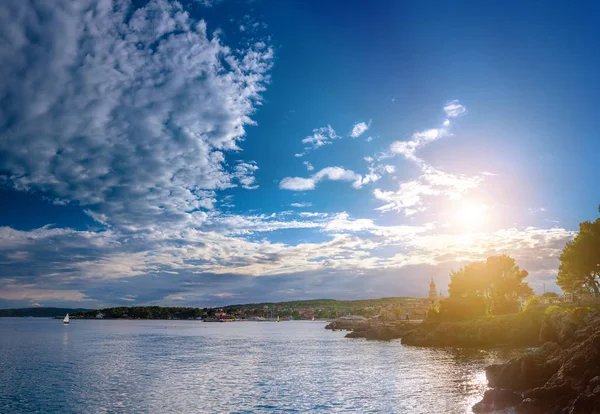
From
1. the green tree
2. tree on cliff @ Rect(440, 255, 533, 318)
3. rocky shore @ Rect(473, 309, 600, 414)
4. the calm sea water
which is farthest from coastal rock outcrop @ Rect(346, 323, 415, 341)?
rocky shore @ Rect(473, 309, 600, 414)

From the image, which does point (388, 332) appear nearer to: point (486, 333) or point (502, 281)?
point (502, 281)

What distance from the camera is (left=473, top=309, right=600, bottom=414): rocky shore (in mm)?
29006

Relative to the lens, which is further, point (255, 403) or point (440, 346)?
point (440, 346)

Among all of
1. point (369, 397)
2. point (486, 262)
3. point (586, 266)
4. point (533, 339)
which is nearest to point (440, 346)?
point (533, 339)

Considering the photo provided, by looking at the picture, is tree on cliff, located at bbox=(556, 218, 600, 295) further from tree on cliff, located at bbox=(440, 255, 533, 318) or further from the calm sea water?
the calm sea water

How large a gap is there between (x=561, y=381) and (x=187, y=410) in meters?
29.5

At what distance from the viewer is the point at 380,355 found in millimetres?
74938

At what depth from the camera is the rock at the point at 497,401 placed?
107 feet

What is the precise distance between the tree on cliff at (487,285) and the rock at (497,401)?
250ft

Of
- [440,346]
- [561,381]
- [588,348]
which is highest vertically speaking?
[588,348]

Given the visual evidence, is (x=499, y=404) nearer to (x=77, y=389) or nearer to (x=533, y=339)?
(x=77, y=389)

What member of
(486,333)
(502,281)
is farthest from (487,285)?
(486,333)

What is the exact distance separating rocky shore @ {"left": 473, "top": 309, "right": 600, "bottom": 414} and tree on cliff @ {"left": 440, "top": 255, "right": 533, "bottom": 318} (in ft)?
223

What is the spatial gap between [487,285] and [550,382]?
8919 centimetres
